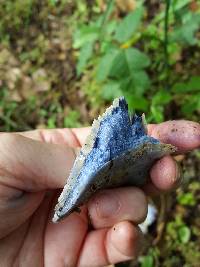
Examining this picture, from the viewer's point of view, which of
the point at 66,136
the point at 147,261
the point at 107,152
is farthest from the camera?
the point at 147,261

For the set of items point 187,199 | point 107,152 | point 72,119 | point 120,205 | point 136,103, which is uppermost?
point 107,152

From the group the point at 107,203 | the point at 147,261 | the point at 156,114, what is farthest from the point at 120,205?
the point at 147,261

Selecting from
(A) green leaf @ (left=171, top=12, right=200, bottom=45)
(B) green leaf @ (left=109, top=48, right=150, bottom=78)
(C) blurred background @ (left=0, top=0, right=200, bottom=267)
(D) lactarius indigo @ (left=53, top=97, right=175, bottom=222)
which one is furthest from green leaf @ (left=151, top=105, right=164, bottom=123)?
(D) lactarius indigo @ (left=53, top=97, right=175, bottom=222)

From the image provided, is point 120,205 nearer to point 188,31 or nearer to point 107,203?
point 107,203

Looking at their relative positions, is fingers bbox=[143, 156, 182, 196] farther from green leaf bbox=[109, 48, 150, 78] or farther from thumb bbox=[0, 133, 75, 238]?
green leaf bbox=[109, 48, 150, 78]

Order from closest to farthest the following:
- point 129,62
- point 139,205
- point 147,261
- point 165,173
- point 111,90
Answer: point 165,173 < point 139,205 < point 129,62 < point 147,261 < point 111,90

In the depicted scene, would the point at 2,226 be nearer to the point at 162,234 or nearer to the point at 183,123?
the point at 183,123

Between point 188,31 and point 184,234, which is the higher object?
point 188,31

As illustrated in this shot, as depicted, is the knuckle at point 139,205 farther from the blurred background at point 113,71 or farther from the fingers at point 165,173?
the blurred background at point 113,71

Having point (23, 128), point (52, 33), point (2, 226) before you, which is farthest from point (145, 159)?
point (52, 33)
